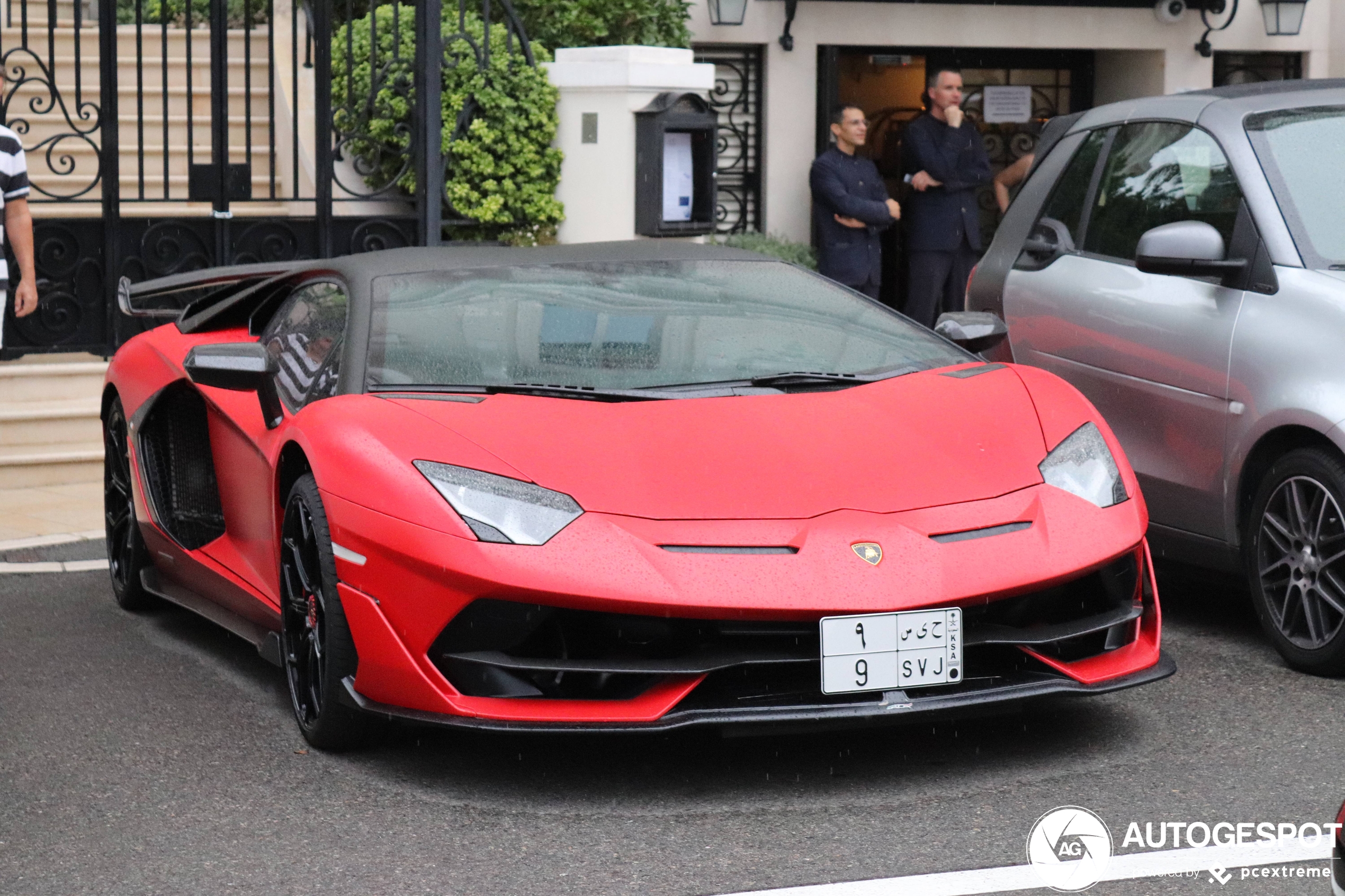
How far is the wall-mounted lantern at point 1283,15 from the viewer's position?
50.3 feet

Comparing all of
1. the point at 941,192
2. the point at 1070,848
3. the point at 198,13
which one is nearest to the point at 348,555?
the point at 1070,848

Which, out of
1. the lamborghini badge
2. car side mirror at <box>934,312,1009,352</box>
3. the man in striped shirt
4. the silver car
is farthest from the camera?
the man in striped shirt

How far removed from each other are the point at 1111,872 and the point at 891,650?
2.25 feet

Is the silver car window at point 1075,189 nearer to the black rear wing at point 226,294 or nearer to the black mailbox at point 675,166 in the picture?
the black rear wing at point 226,294

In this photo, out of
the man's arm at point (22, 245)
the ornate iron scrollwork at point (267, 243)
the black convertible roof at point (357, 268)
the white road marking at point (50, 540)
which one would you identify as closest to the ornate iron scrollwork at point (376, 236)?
the ornate iron scrollwork at point (267, 243)

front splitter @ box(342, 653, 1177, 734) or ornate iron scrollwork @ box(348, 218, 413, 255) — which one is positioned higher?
ornate iron scrollwork @ box(348, 218, 413, 255)

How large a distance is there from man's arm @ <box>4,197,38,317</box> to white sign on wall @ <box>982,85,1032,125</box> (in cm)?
895

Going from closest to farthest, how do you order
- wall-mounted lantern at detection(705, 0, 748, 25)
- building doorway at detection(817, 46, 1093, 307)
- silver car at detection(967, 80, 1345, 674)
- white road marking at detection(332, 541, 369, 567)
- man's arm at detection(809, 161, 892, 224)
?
white road marking at detection(332, 541, 369, 567) < silver car at detection(967, 80, 1345, 674) < man's arm at detection(809, 161, 892, 224) < wall-mounted lantern at detection(705, 0, 748, 25) < building doorway at detection(817, 46, 1093, 307)

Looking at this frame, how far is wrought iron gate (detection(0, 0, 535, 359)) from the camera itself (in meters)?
10.3

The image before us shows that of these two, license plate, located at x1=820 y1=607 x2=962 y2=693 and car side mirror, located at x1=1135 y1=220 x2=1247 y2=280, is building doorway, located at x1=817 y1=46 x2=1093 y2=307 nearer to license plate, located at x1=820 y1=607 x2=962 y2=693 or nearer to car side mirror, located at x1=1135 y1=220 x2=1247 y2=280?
car side mirror, located at x1=1135 y1=220 x2=1247 y2=280

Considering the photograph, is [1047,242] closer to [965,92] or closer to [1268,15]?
[965,92]

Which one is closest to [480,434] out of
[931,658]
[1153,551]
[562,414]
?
[562,414]

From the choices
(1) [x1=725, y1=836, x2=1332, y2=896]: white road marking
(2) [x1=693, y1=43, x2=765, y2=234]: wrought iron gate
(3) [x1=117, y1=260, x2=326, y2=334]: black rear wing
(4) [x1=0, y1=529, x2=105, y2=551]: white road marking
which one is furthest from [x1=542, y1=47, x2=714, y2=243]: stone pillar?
(1) [x1=725, y1=836, x2=1332, y2=896]: white road marking
